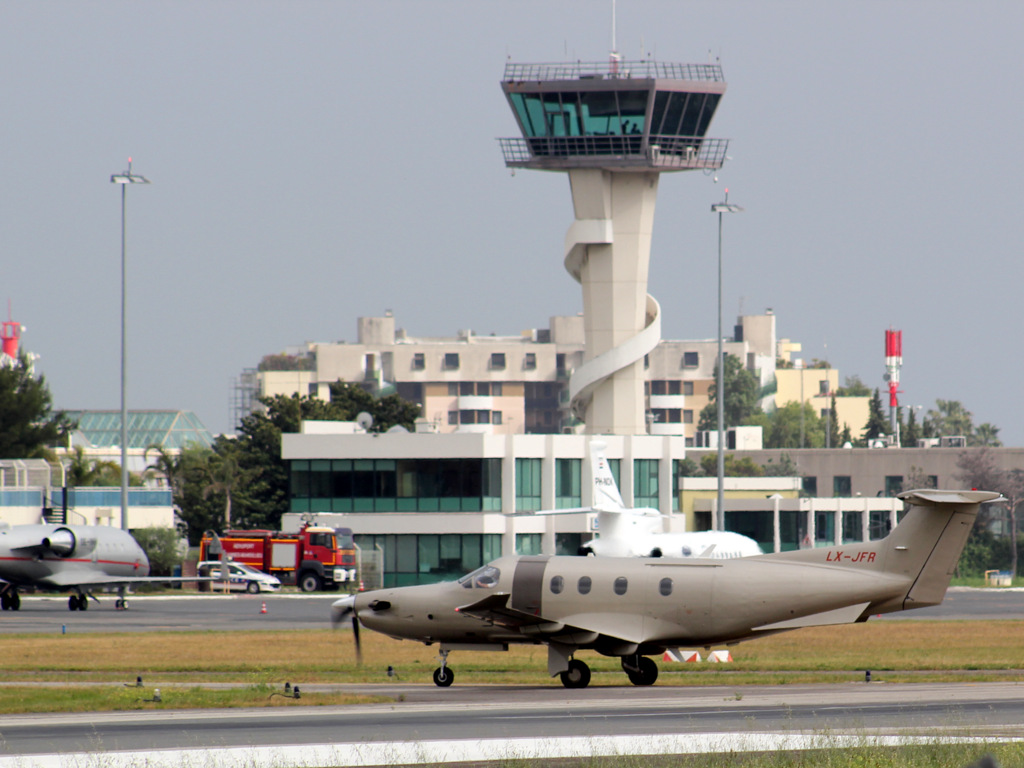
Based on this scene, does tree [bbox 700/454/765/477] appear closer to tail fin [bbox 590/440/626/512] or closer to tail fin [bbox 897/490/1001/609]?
tail fin [bbox 590/440/626/512]

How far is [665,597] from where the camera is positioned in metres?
28.9

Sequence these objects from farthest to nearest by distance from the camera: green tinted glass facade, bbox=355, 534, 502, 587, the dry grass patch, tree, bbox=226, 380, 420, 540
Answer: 1. tree, bbox=226, 380, 420, 540
2. green tinted glass facade, bbox=355, 534, 502, 587
3. the dry grass patch

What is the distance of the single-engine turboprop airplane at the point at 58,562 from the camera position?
2232 inches

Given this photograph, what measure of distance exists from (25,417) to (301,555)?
4318 cm

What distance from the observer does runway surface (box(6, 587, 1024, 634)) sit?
48594 mm

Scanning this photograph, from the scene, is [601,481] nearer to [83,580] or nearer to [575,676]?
[83,580]

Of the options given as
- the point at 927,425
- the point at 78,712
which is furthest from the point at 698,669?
the point at 927,425

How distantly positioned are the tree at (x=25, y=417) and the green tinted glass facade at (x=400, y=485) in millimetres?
36042

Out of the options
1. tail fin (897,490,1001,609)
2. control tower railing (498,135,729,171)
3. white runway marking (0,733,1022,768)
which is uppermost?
control tower railing (498,135,729,171)

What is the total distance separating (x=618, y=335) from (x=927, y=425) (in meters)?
92.3

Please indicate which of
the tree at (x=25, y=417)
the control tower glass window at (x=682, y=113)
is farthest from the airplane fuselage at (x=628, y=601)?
the tree at (x=25, y=417)

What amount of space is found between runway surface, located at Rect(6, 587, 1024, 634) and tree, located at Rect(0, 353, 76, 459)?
41064mm

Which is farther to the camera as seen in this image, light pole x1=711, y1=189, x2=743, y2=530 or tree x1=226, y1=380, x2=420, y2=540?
tree x1=226, y1=380, x2=420, y2=540

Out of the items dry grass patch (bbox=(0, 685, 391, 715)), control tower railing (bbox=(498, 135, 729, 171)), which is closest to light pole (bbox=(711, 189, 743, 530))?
control tower railing (bbox=(498, 135, 729, 171))
